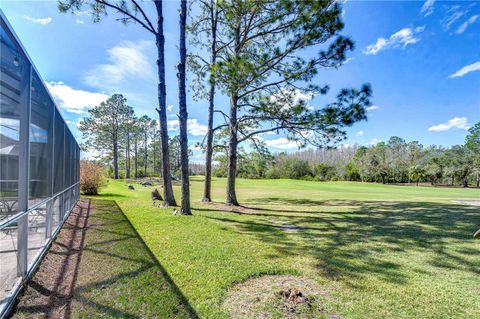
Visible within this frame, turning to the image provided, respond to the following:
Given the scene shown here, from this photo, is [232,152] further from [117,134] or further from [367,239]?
[117,134]

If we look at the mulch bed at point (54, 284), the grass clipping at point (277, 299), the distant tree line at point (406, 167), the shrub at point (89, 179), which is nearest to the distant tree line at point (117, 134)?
the distant tree line at point (406, 167)

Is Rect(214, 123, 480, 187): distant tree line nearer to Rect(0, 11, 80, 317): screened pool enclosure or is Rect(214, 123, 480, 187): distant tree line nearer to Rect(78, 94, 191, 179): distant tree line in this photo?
Rect(78, 94, 191, 179): distant tree line

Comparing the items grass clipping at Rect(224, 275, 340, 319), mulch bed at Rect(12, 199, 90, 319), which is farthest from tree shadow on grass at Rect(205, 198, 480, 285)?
mulch bed at Rect(12, 199, 90, 319)

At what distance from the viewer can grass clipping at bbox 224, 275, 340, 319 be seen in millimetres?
2373

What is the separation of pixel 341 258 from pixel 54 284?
432cm

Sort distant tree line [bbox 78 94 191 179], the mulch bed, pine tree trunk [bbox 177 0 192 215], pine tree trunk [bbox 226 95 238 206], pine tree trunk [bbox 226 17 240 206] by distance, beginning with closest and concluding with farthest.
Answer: the mulch bed < pine tree trunk [bbox 177 0 192 215] < pine tree trunk [bbox 226 17 240 206] < pine tree trunk [bbox 226 95 238 206] < distant tree line [bbox 78 94 191 179]

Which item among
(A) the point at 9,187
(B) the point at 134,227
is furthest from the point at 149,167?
(A) the point at 9,187

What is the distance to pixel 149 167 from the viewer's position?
2025 inches

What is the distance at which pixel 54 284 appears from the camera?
292 cm

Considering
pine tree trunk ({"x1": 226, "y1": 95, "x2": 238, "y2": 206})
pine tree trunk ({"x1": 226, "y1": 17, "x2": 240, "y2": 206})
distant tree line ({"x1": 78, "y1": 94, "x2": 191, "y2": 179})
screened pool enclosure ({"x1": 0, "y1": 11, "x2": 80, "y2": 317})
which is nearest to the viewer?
screened pool enclosure ({"x1": 0, "y1": 11, "x2": 80, "y2": 317})

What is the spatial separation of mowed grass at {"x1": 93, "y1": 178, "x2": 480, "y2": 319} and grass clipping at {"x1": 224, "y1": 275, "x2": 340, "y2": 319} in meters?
0.12

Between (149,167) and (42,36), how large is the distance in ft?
156

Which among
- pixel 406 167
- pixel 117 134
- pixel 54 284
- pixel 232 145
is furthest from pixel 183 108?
pixel 406 167

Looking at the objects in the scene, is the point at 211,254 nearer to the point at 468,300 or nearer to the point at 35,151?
the point at 35,151
